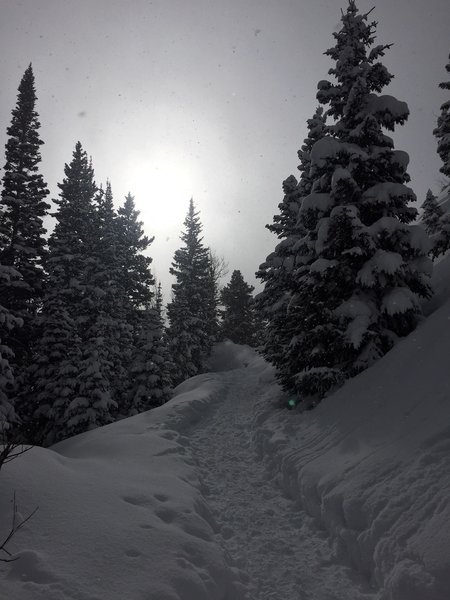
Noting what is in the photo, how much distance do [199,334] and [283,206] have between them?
813 inches

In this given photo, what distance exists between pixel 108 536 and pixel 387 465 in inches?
190

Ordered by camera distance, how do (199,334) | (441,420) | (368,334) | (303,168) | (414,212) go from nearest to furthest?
(441,420)
(368,334)
(414,212)
(303,168)
(199,334)

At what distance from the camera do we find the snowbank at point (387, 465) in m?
4.90

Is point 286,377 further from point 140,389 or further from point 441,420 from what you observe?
point 140,389

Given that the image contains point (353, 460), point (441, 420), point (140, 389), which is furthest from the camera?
point (140, 389)

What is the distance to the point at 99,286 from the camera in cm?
2458

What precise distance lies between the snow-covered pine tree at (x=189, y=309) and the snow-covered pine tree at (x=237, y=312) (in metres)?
11.2

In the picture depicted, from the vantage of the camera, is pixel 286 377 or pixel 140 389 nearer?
pixel 286 377

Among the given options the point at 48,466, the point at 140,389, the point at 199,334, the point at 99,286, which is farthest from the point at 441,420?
the point at 199,334

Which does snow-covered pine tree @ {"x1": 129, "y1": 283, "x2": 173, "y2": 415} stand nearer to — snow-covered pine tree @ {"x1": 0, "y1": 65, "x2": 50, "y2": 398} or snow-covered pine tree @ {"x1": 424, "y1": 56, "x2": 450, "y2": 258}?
snow-covered pine tree @ {"x1": 0, "y1": 65, "x2": 50, "y2": 398}

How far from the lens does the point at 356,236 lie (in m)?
11.2

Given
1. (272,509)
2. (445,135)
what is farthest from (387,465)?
(445,135)

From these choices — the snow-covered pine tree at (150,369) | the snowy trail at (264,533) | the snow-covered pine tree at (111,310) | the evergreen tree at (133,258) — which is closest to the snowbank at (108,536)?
the snowy trail at (264,533)

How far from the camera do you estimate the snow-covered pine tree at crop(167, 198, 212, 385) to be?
37031 millimetres
